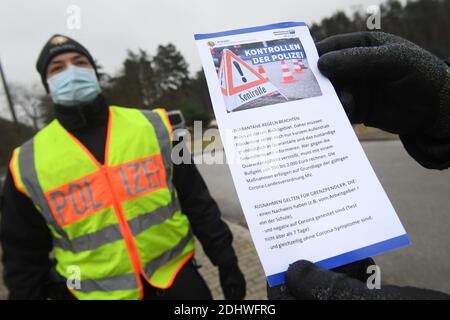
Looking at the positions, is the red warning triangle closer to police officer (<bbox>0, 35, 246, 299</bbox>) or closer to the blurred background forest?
police officer (<bbox>0, 35, 246, 299</bbox>)

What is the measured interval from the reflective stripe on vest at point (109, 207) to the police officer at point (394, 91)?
1069mm

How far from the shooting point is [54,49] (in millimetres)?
2133

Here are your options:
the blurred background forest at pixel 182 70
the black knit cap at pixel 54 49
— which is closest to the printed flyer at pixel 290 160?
the black knit cap at pixel 54 49

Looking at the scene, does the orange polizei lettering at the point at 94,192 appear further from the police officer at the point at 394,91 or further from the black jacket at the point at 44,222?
the police officer at the point at 394,91

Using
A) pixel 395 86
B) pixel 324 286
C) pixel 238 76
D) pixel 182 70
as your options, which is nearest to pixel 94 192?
pixel 238 76

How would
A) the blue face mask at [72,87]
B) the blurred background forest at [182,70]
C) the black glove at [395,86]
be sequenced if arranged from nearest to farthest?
the black glove at [395,86] < the blue face mask at [72,87] < the blurred background forest at [182,70]

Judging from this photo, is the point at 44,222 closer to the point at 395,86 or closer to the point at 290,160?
the point at 290,160

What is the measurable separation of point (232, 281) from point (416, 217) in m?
2.86

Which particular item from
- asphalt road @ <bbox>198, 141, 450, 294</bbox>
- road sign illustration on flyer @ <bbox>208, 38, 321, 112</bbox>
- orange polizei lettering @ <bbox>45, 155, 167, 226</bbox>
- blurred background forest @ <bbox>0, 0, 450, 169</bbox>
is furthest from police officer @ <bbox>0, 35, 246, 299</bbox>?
blurred background forest @ <bbox>0, 0, 450, 169</bbox>

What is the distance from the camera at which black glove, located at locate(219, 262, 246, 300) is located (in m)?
2.20

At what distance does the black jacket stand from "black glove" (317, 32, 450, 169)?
111 centimetres

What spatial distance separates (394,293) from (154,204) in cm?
131

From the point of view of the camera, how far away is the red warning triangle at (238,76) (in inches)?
36.4

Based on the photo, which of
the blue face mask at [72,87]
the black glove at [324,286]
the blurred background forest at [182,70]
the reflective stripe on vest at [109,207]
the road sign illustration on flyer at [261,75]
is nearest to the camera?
the black glove at [324,286]
